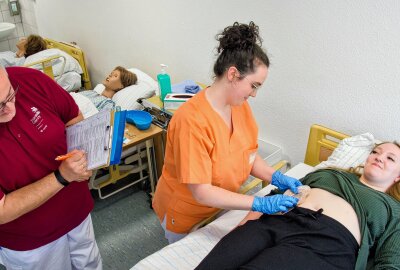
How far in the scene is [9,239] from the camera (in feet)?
4.52

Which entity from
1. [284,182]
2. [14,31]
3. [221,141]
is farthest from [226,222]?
[14,31]

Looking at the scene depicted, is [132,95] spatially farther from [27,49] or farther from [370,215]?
[370,215]

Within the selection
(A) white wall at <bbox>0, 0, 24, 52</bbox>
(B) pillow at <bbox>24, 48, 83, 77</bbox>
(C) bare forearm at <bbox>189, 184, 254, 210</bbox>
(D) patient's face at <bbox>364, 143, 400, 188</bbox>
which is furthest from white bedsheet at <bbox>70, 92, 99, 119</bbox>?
(A) white wall at <bbox>0, 0, 24, 52</bbox>

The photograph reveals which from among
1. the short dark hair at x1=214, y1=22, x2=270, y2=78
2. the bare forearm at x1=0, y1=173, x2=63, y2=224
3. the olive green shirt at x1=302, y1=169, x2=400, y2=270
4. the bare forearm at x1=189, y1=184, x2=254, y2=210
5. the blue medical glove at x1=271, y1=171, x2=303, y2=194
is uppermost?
the short dark hair at x1=214, y1=22, x2=270, y2=78

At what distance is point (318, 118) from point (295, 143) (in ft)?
0.85

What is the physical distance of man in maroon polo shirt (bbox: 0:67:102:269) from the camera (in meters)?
1.20

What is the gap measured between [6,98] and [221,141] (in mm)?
814

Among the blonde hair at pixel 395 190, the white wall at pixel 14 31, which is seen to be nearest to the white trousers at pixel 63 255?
the blonde hair at pixel 395 190

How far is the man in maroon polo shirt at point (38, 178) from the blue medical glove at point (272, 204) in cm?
69

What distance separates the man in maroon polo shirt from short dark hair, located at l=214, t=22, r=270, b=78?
67cm

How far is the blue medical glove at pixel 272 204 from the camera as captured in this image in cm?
139

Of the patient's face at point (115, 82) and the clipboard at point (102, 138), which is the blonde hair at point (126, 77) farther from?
the clipboard at point (102, 138)

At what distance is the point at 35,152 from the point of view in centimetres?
129

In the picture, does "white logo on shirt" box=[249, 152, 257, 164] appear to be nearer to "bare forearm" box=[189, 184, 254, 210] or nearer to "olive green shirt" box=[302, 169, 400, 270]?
→ "bare forearm" box=[189, 184, 254, 210]
